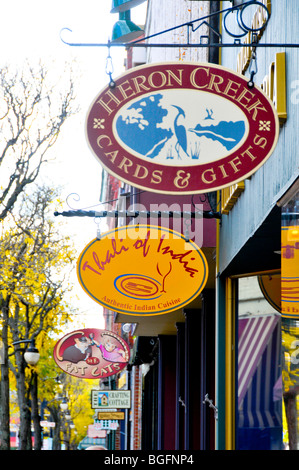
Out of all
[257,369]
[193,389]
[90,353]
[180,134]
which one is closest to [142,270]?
[257,369]

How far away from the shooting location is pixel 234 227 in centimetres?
852

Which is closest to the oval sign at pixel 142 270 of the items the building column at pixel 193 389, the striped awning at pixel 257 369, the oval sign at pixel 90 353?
the striped awning at pixel 257 369

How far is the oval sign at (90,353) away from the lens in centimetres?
1433

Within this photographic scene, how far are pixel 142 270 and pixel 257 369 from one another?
186cm

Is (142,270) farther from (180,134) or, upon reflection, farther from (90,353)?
(90,353)

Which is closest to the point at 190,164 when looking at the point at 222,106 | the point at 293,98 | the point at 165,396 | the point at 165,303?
the point at 222,106

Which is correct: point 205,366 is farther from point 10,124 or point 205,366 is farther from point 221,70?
point 10,124

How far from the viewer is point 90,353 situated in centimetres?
1480

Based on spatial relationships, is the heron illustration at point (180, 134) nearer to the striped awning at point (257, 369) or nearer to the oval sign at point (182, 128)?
the oval sign at point (182, 128)

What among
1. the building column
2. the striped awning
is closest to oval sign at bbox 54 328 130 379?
the building column

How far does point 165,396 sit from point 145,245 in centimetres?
992

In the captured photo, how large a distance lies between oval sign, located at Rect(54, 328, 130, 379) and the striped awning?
5.26 meters

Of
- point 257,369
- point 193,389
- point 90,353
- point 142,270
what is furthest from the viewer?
point 90,353

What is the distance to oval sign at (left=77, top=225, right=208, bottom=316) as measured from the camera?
28.8 feet
